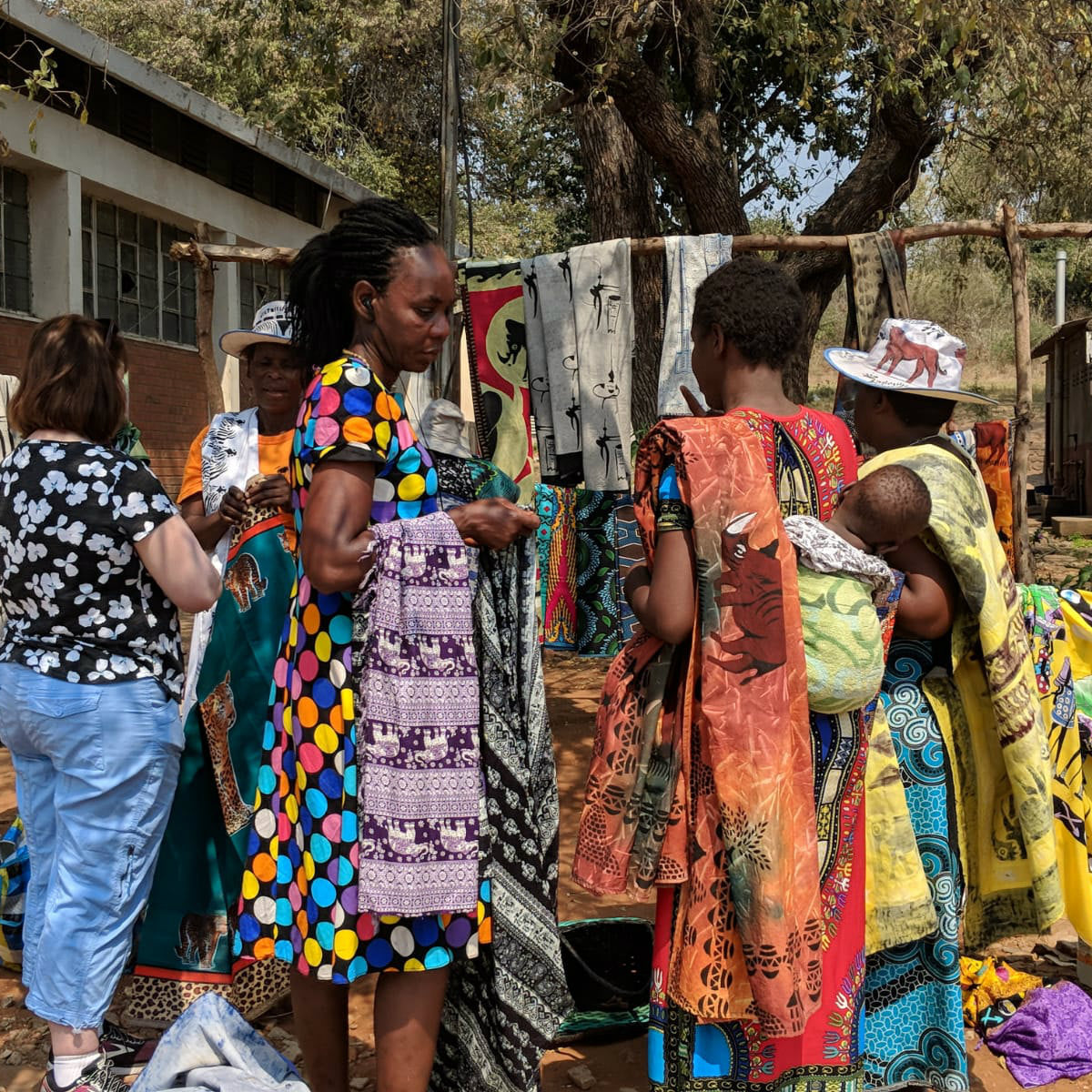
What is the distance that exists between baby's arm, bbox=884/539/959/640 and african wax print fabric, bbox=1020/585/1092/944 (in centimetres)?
53

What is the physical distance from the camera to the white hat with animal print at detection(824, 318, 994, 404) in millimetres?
2471

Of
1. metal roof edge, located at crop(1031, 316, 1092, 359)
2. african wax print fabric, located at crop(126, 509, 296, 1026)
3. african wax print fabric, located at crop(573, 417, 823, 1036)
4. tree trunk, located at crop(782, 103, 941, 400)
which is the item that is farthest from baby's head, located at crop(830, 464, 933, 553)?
metal roof edge, located at crop(1031, 316, 1092, 359)

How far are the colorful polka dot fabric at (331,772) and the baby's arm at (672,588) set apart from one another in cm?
45

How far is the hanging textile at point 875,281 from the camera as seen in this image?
12.3 ft

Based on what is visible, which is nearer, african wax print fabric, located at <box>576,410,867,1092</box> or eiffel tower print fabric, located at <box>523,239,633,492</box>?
african wax print fabric, located at <box>576,410,867,1092</box>

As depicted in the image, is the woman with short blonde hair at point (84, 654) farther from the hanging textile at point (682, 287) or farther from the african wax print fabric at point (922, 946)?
the hanging textile at point (682, 287)

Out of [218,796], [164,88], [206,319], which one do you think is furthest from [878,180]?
[164,88]

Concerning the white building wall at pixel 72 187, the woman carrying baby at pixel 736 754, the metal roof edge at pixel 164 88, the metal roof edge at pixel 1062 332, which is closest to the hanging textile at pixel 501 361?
the woman carrying baby at pixel 736 754

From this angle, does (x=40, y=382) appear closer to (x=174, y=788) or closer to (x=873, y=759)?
(x=174, y=788)

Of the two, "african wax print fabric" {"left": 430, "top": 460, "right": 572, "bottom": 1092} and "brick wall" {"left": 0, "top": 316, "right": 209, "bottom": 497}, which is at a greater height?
"brick wall" {"left": 0, "top": 316, "right": 209, "bottom": 497}

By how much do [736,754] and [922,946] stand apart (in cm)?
87

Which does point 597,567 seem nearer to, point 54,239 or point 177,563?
point 177,563

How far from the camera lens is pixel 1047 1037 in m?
2.95

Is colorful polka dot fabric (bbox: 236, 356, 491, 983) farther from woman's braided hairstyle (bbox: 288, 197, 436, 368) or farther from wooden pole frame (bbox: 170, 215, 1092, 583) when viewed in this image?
wooden pole frame (bbox: 170, 215, 1092, 583)
